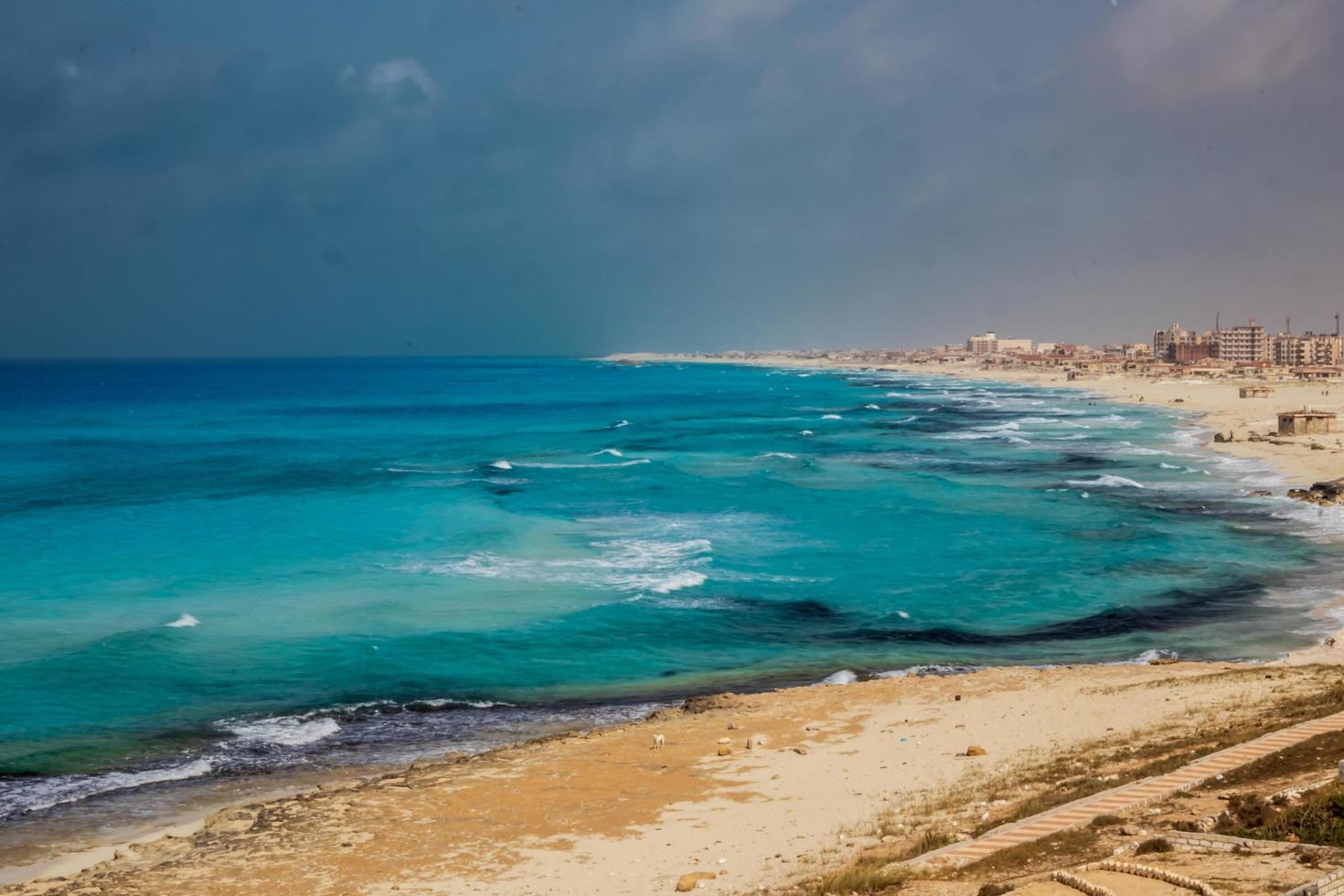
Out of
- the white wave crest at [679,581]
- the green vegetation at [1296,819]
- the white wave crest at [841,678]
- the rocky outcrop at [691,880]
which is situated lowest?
the white wave crest at [841,678]

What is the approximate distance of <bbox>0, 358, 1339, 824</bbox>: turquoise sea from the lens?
21922mm

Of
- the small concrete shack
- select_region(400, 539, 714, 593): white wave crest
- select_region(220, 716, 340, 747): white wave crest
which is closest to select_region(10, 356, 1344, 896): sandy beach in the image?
select_region(220, 716, 340, 747): white wave crest

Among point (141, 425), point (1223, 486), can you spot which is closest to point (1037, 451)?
point (1223, 486)

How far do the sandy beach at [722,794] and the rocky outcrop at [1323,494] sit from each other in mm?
24488

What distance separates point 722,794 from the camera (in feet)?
53.5

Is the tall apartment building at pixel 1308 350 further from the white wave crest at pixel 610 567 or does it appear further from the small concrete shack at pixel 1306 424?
the white wave crest at pixel 610 567

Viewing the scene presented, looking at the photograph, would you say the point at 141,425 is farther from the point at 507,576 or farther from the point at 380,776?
the point at 380,776

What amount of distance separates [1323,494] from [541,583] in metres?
30.9

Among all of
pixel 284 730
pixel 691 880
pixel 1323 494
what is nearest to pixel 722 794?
pixel 691 880

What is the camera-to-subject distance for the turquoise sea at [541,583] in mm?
21922

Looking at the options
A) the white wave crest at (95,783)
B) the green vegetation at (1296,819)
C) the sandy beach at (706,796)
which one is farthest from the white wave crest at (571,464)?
the green vegetation at (1296,819)

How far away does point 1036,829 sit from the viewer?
1235 cm

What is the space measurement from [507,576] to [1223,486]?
107ft

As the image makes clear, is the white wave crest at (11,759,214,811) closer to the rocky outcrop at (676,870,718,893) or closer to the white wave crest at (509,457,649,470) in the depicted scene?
the rocky outcrop at (676,870,718,893)
